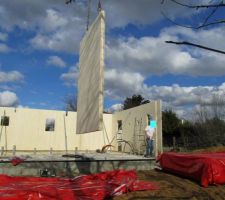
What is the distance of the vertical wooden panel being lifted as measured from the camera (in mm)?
6758

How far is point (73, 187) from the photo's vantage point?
A: 6.07 meters

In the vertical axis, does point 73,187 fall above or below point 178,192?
above

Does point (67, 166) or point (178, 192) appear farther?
point (67, 166)

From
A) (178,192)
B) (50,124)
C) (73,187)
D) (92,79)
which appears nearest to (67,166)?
(92,79)

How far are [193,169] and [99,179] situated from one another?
7.42ft

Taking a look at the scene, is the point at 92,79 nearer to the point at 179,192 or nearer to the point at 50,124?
the point at 179,192

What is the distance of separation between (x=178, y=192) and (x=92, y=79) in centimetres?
300

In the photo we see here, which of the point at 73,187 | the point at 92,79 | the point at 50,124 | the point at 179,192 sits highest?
the point at 92,79

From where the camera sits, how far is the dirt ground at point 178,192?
6.00 m

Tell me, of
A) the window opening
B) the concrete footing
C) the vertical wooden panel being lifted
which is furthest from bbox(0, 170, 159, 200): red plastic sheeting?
the window opening

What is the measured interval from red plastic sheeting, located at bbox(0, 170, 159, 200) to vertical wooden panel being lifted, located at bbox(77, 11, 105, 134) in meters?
1.08

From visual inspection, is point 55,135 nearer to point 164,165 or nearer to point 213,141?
point 213,141

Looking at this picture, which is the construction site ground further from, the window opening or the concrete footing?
the window opening

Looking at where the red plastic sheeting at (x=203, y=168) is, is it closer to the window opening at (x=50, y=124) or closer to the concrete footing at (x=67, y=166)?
the concrete footing at (x=67, y=166)
